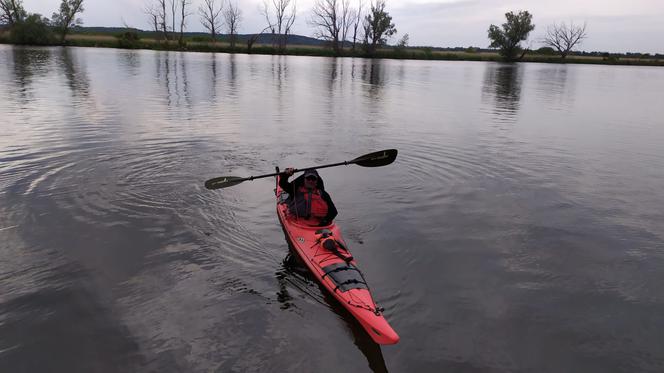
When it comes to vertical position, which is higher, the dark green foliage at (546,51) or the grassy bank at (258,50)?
the dark green foliage at (546,51)

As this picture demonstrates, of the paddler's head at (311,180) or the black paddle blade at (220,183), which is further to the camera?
the black paddle blade at (220,183)

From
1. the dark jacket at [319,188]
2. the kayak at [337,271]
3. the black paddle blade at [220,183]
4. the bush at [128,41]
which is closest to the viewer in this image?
the kayak at [337,271]

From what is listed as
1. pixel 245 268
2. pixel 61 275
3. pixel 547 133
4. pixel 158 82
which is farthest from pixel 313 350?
pixel 158 82

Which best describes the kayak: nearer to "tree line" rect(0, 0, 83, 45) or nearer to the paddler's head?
the paddler's head

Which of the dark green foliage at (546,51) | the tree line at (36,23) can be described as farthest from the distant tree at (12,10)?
the dark green foliage at (546,51)

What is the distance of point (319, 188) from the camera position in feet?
32.5

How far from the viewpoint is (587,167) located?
1741cm

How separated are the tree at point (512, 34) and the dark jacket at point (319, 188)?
97.3 meters

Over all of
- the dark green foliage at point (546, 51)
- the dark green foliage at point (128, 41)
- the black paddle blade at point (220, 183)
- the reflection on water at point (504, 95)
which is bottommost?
the black paddle blade at point (220, 183)

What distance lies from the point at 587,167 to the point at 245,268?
1447 centimetres

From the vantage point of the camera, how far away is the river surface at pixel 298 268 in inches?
275

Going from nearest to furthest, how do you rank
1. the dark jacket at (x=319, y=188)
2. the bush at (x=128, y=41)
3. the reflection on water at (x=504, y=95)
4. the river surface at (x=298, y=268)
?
1. the river surface at (x=298, y=268)
2. the dark jacket at (x=319, y=188)
3. the reflection on water at (x=504, y=95)
4. the bush at (x=128, y=41)

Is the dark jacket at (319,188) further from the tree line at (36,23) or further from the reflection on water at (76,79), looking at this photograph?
the tree line at (36,23)

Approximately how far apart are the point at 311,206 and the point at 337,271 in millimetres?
2107
